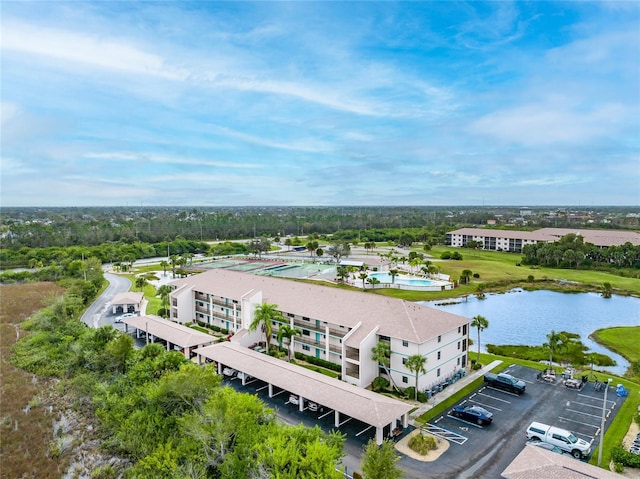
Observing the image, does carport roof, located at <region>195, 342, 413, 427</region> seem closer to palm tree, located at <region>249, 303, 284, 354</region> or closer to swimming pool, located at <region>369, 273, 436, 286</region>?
palm tree, located at <region>249, 303, 284, 354</region>

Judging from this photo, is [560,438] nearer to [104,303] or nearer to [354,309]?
[354,309]

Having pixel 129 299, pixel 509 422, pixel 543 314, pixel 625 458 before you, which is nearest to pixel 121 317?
pixel 129 299

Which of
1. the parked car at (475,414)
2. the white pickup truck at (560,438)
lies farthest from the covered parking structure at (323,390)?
the white pickup truck at (560,438)

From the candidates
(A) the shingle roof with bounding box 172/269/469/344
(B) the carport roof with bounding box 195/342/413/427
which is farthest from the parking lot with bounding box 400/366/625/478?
(A) the shingle roof with bounding box 172/269/469/344

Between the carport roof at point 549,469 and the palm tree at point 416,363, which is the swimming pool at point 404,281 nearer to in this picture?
the palm tree at point 416,363

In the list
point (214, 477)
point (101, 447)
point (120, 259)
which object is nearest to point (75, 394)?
point (101, 447)

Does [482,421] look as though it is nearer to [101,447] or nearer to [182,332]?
[101,447]

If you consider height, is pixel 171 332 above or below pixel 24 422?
above
